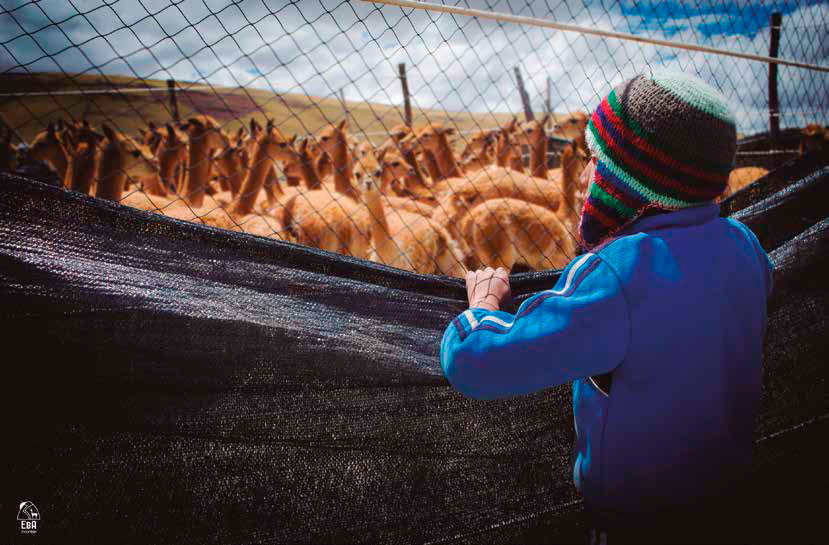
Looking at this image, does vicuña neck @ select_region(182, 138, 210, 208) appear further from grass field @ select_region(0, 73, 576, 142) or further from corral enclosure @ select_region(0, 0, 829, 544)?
corral enclosure @ select_region(0, 0, 829, 544)

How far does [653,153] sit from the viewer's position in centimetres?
100

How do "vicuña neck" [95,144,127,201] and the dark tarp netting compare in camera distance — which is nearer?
the dark tarp netting

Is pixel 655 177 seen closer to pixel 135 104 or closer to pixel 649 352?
pixel 649 352

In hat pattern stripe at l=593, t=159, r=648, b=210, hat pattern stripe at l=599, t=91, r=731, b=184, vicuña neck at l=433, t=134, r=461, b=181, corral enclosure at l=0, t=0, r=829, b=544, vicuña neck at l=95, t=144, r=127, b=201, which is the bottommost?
vicuña neck at l=433, t=134, r=461, b=181

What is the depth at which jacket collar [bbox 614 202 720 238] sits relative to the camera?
3.45 ft

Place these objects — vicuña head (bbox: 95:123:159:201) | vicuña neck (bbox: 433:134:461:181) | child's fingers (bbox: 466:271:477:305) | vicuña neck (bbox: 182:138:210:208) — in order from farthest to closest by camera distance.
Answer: vicuña neck (bbox: 433:134:461:181), vicuña neck (bbox: 182:138:210:208), vicuña head (bbox: 95:123:159:201), child's fingers (bbox: 466:271:477:305)

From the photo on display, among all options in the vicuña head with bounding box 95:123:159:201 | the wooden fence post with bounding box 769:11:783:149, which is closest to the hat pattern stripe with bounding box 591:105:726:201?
the vicuña head with bounding box 95:123:159:201

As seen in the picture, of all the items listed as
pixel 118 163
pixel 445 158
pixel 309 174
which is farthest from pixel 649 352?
pixel 445 158

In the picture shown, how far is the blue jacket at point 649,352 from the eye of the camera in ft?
3.20

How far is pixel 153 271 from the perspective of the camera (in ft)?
4.50

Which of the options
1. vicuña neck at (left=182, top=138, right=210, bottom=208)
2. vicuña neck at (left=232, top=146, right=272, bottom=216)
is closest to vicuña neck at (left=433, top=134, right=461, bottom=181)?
vicuña neck at (left=232, top=146, right=272, bottom=216)

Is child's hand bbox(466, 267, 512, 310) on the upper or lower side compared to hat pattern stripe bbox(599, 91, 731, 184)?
lower

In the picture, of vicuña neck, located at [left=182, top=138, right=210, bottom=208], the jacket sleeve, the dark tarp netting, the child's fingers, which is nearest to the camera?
the jacket sleeve

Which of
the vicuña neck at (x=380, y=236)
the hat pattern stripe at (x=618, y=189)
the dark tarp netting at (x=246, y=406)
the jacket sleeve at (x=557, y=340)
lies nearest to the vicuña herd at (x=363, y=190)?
the vicuña neck at (x=380, y=236)
